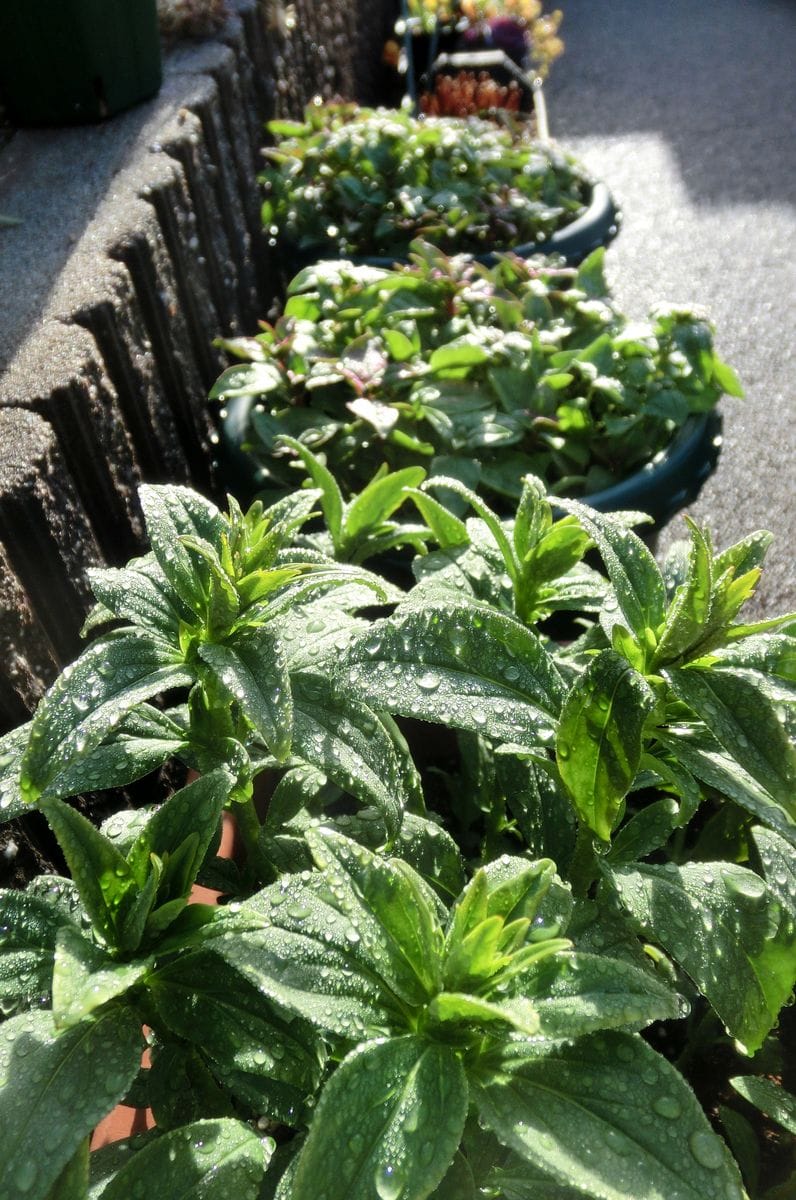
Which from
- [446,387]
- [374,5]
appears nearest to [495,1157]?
[446,387]

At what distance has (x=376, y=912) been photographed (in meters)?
0.73

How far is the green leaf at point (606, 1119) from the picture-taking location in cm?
63

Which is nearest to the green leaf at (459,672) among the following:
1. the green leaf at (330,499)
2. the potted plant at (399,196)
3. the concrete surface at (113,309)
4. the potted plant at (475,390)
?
the green leaf at (330,499)

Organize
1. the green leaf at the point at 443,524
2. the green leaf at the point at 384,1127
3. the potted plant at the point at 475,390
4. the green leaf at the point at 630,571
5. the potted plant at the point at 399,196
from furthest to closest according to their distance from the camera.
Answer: the potted plant at the point at 399,196, the potted plant at the point at 475,390, the green leaf at the point at 443,524, the green leaf at the point at 630,571, the green leaf at the point at 384,1127

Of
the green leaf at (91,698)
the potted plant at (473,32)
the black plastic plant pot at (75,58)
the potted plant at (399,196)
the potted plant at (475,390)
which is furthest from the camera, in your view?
the potted plant at (473,32)

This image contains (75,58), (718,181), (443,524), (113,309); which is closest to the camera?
(443,524)

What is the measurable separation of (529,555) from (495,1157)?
1.95 feet

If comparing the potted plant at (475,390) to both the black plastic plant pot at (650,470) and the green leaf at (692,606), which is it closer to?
the black plastic plant pot at (650,470)

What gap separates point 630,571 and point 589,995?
0.37 metres

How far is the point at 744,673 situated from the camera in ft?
2.66

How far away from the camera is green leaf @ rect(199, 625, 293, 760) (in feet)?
2.48

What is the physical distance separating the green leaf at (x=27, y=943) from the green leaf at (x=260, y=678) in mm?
237

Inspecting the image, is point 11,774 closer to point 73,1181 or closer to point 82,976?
point 82,976

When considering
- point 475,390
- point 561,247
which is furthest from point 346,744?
point 561,247
